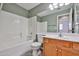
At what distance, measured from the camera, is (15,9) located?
124cm

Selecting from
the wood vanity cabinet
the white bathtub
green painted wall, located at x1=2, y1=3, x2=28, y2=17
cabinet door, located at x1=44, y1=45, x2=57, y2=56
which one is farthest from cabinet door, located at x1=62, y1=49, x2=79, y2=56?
green painted wall, located at x1=2, y1=3, x2=28, y2=17

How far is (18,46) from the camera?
4.25 ft

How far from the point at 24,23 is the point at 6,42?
0.38 metres

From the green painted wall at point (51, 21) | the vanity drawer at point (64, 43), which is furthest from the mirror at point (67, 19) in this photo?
the vanity drawer at point (64, 43)

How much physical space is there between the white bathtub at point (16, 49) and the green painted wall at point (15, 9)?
1.44 ft

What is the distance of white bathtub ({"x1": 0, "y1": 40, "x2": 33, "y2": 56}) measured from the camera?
1187 millimetres

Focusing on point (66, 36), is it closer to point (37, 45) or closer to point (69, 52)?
point (69, 52)

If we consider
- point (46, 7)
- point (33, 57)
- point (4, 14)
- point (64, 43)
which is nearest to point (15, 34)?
point (4, 14)

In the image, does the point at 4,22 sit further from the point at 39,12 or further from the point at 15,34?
the point at 39,12

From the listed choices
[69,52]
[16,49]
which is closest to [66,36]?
[69,52]

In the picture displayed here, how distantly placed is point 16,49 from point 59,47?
2.08ft

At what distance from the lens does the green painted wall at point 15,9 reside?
1184 millimetres

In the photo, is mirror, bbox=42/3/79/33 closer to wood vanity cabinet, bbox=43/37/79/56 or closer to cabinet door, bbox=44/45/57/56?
wood vanity cabinet, bbox=43/37/79/56

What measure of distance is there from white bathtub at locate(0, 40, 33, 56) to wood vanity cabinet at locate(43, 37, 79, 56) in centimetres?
26
